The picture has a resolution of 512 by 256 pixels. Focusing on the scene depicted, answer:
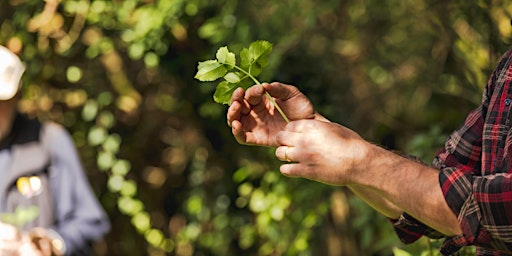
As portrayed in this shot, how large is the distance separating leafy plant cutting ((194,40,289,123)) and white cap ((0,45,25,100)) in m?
2.01

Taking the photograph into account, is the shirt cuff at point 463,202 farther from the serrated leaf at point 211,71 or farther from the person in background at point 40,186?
the person in background at point 40,186

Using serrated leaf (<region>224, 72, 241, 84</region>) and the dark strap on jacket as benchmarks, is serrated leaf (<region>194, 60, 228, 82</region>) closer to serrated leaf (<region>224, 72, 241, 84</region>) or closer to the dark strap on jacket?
serrated leaf (<region>224, 72, 241, 84</region>)

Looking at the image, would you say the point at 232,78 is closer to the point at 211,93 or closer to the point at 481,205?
the point at 481,205

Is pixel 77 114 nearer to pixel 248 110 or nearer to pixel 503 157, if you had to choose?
pixel 248 110

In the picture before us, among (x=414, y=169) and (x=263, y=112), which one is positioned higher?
(x=414, y=169)

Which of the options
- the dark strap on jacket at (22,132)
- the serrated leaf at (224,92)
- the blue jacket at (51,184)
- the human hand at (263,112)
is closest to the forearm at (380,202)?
the human hand at (263,112)

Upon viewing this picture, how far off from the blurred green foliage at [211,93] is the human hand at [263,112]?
2.19 meters

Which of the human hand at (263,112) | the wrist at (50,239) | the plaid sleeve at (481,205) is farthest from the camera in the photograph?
the wrist at (50,239)

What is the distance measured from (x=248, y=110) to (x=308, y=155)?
0.35 meters

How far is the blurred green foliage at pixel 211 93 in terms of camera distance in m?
5.04

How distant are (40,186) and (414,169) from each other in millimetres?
2300

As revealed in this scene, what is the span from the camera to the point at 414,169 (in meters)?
2.06

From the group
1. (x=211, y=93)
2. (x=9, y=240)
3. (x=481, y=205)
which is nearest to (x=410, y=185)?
(x=481, y=205)

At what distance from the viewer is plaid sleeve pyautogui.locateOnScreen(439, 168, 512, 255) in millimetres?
1959
